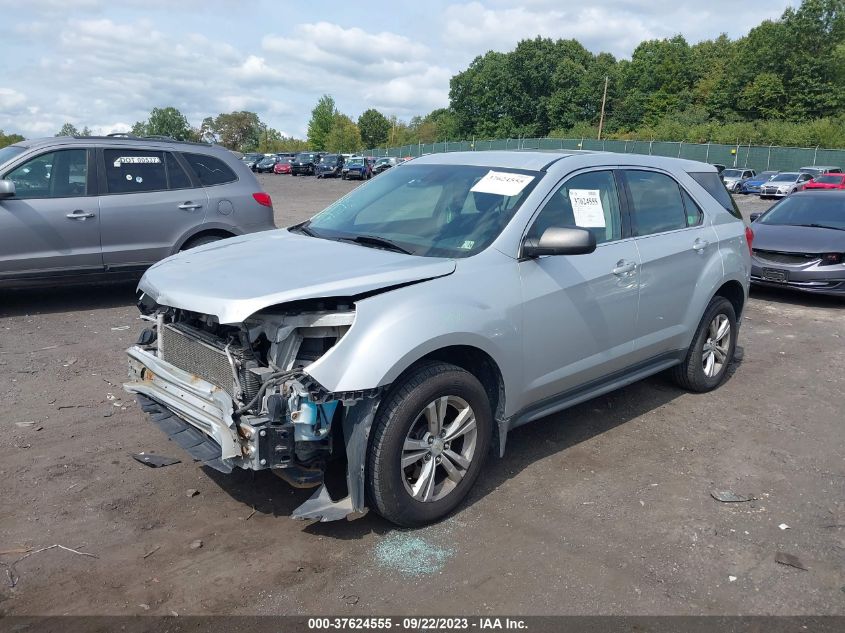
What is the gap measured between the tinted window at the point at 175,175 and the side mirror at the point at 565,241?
5741mm

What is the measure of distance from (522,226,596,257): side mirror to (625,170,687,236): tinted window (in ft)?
3.75

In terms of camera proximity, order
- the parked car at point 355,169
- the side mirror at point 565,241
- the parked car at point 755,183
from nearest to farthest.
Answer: the side mirror at point 565,241
the parked car at point 755,183
the parked car at point 355,169

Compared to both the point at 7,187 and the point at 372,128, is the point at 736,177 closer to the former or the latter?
the point at 7,187

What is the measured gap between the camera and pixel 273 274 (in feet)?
11.7

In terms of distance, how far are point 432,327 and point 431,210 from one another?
118cm

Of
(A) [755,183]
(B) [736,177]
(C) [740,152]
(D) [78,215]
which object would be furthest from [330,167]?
(D) [78,215]

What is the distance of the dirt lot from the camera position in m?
3.15

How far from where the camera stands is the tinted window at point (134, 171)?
7.93 m

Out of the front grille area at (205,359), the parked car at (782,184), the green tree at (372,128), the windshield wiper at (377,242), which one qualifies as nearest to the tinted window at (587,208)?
the windshield wiper at (377,242)

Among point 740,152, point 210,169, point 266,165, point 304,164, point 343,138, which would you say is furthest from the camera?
point 343,138

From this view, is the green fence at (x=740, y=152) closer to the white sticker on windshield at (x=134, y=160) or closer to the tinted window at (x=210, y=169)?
the tinted window at (x=210, y=169)

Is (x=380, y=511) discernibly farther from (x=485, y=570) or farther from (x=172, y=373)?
(x=172, y=373)

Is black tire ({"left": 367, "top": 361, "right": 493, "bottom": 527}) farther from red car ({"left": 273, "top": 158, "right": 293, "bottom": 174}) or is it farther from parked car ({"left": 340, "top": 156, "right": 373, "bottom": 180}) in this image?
red car ({"left": 273, "top": 158, "right": 293, "bottom": 174})

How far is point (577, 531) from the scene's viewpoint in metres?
3.72
